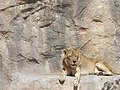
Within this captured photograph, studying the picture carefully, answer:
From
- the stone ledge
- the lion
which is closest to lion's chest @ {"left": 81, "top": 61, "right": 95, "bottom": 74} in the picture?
the lion

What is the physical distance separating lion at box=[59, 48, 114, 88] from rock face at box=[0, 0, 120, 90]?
45cm

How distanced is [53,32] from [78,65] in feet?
3.68

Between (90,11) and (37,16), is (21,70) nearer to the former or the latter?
(37,16)

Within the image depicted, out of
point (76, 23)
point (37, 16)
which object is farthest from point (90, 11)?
point (37, 16)

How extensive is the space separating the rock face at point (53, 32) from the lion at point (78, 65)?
0.45m

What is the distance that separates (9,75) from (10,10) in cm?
132

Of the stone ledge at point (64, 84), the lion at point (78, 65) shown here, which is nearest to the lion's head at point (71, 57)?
the lion at point (78, 65)

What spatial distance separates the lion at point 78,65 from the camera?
7.42 metres

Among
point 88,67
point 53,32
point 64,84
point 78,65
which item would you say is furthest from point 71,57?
point 53,32

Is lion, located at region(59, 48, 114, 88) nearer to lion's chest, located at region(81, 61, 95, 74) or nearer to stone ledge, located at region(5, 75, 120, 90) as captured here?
lion's chest, located at region(81, 61, 95, 74)

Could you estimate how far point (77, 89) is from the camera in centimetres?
716

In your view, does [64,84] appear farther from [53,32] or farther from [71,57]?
[53,32]

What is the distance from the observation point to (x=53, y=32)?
8.35 metres

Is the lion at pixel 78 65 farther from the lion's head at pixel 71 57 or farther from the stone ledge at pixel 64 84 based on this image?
the stone ledge at pixel 64 84
